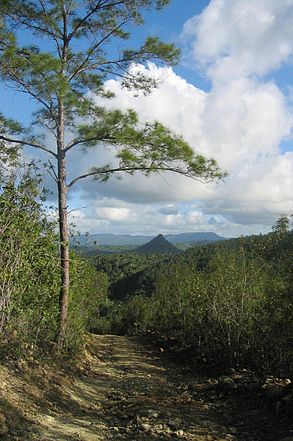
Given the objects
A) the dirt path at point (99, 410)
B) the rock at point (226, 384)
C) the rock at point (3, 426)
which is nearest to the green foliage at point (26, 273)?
the dirt path at point (99, 410)

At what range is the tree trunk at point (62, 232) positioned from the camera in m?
8.57

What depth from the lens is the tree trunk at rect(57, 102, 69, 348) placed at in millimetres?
8570

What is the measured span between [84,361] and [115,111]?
19.4 ft

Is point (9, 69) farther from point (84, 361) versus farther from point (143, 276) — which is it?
point (143, 276)

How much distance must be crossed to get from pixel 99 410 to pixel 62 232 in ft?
12.3

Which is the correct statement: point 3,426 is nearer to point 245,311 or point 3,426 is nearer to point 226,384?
point 226,384

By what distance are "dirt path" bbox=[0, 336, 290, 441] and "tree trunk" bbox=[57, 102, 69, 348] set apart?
1.20 meters

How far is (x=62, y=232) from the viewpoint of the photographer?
345 inches

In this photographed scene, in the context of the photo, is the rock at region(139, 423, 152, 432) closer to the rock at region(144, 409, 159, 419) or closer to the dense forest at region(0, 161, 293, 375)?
the rock at region(144, 409, 159, 419)

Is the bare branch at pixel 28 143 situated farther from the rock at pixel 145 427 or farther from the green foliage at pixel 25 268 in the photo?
the rock at pixel 145 427

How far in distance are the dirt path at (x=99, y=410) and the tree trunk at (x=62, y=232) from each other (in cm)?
120

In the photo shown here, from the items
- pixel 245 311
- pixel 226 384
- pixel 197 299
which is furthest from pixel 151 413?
pixel 197 299

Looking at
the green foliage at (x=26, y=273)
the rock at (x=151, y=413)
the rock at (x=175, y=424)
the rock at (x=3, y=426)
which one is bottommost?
the rock at (x=175, y=424)

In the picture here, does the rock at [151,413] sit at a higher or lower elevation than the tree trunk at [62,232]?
lower
